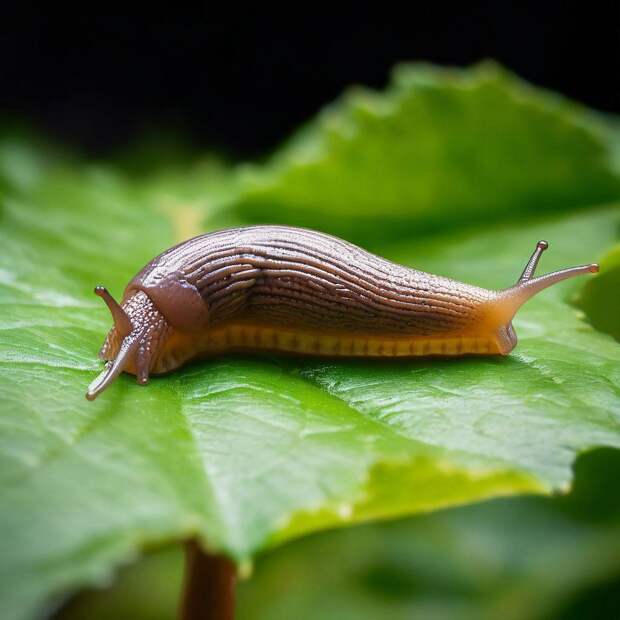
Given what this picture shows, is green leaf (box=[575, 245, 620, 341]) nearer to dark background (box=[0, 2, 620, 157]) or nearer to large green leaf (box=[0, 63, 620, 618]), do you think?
large green leaf (box=[0, 63, 620, 618])

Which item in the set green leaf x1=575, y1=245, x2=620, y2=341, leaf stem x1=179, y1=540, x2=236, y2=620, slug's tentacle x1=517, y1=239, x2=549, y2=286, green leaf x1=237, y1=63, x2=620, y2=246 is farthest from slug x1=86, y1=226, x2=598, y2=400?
green leaf x1=237, y1=63, x2=620, y2=246

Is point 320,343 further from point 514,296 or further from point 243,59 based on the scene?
point 243,59

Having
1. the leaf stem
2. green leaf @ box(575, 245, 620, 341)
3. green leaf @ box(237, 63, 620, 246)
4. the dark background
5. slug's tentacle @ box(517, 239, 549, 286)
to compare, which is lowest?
the leaf stem

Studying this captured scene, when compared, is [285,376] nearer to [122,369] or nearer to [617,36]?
[122,369]

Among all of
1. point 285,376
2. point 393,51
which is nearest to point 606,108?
point 393,51

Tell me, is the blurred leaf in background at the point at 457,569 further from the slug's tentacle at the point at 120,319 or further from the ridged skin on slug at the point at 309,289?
the slug's tentacle at the point at 120,319

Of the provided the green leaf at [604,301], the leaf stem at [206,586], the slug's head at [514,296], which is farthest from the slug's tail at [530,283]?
the leaf stem at [206,586]

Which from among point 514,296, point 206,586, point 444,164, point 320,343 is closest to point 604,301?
point 514,296
